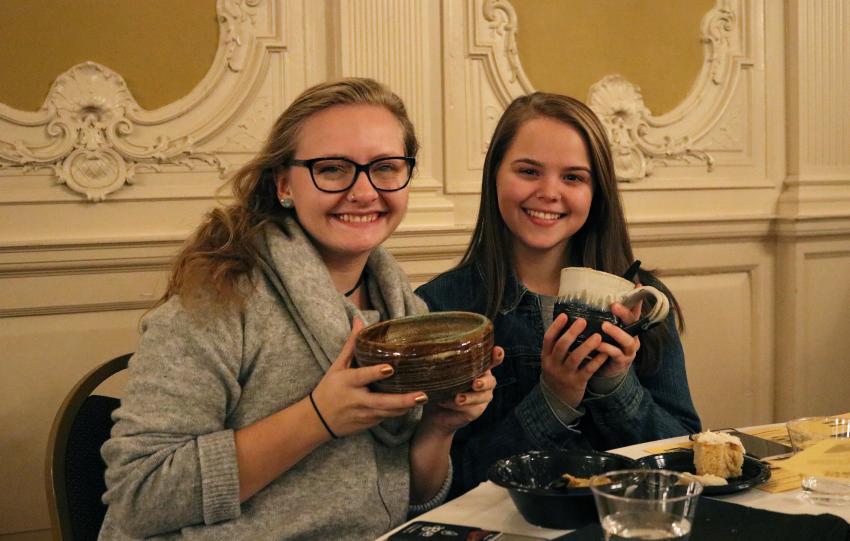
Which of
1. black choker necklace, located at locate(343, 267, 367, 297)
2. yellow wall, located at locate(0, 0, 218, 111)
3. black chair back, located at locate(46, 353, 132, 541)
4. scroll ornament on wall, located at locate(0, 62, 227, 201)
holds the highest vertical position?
yellow wall, located at locate(0, 0, 218, 111)

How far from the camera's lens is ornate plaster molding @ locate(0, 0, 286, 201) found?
2.61 m

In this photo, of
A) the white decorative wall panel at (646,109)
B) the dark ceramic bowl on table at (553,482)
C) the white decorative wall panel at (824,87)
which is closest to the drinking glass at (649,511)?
the dark ceramic bowl on table at (553,482)

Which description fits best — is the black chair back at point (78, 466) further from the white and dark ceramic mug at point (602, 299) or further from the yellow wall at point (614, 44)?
the yellow wall at point (614, 44)

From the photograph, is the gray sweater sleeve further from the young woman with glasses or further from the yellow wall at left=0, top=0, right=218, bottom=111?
the yellow wall at left=0, top=0, right=218, bottom=111

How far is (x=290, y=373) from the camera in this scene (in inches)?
53.6

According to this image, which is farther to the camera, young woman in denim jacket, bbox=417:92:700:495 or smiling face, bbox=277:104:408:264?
young woman in denim jacket, bbox=417:92:700:495

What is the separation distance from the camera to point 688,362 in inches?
143

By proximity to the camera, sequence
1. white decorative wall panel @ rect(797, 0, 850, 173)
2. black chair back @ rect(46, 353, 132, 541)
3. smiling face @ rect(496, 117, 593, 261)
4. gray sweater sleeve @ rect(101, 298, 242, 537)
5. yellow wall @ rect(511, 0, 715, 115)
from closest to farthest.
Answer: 1. gray sweater sleeve @ rect(101, 298, 242, 537)
2. black chair back @ rect(46, 353, 132, 541)
3. smiling face @ rect(496, 117, 593, 261)
4. yellow wall @ rect(511, 0, 715, 115)
5. white decorative wall panel @ rect(797, 0, 850, 173)

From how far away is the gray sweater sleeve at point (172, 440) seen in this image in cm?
124

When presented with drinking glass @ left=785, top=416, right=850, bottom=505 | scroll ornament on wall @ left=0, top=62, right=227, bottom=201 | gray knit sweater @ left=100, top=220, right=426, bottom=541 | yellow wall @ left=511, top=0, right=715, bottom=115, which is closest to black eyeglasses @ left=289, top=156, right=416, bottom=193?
gray knit sweater @ left=100, top=220, right=426, bottom=541

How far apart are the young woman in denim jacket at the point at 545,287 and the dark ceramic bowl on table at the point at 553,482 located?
0.32 metres

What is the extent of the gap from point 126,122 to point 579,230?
1531 mm

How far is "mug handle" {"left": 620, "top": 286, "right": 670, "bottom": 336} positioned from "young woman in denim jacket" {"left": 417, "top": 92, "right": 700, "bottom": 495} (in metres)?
0.21

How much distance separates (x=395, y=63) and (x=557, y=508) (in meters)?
2.21
